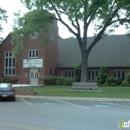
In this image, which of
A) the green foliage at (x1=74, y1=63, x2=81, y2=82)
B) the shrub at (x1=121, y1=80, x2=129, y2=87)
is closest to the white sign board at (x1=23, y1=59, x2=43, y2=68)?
the green foliage at (x1=74, y1=63, x2=81, y2=82)

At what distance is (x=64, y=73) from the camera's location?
47219mm

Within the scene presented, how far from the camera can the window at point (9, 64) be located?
47906 millimetres

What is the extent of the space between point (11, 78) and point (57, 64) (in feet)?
27.4

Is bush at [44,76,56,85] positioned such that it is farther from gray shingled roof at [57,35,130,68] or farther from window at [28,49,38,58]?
window at [28,49,38,58]

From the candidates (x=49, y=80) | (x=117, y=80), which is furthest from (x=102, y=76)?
(x=49, y=80)

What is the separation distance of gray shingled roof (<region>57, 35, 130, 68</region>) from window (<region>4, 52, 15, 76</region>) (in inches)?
319

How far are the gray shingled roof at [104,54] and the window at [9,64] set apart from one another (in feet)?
26.6

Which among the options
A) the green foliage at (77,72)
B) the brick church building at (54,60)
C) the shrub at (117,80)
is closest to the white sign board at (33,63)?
the brick church building at (54,60)

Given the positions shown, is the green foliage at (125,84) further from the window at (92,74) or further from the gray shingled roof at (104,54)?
the window at (92,74)

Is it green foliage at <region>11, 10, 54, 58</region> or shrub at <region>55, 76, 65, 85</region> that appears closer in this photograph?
green foliage at <region>11, 10, 54, 58</region>

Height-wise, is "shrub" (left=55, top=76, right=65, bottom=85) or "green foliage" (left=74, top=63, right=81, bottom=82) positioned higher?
"green foliage" (left=74, top=63, right=81, bottom=82)

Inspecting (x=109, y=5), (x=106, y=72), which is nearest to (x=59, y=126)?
(x=109, y=5)

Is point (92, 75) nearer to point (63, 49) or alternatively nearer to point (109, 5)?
→ point (63, 49)

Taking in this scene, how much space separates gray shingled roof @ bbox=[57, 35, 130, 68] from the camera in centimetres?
4444
